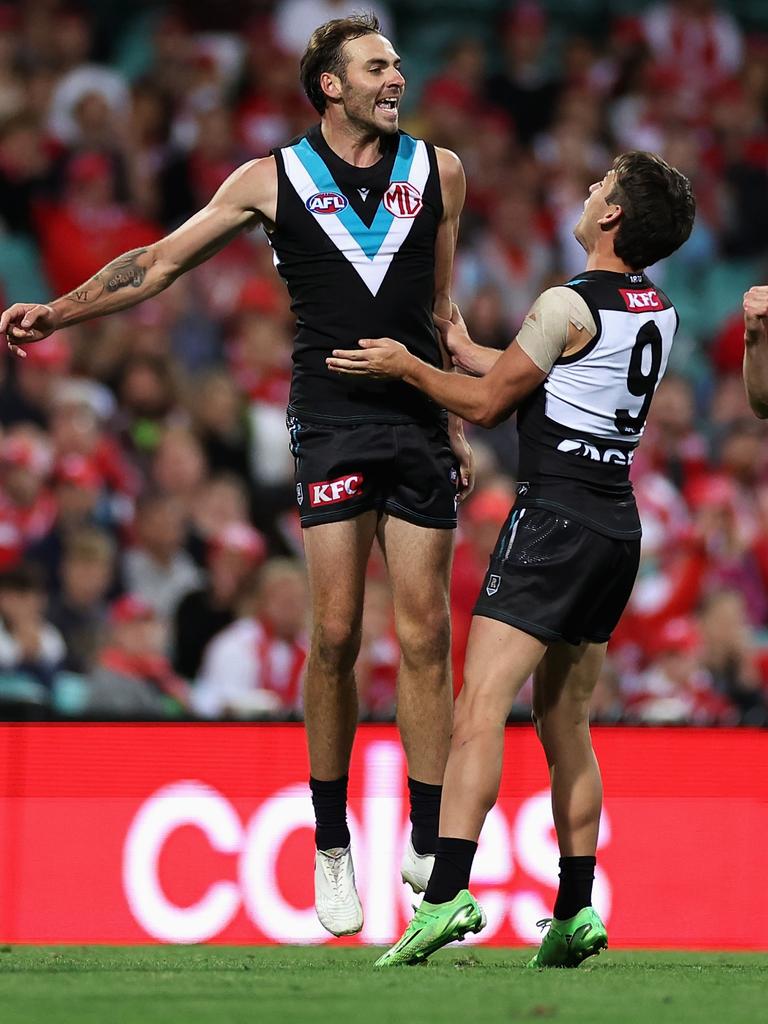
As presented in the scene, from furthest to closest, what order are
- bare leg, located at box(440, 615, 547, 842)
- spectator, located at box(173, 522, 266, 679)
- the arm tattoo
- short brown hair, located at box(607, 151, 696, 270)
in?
spectator, located at box(173, 522, 266, 679), the arm tattoo, short brown hair, located at box(607, 151, 696, 270), bare leg, located at box(440, 615, 547, 842)

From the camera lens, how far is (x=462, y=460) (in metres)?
6.45

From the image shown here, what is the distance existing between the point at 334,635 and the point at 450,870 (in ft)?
3.19

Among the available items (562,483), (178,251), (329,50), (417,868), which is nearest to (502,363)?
(562,483)

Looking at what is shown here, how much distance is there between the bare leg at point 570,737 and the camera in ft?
19.6

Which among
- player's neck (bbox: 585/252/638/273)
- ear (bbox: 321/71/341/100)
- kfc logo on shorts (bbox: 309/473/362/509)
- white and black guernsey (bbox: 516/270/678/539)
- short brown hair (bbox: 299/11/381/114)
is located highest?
short brown hair (bbox: 299/11/381/114)

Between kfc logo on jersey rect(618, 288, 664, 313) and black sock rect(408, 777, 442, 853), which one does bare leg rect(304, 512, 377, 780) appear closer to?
black sock rect(408, 777, 442, 853)

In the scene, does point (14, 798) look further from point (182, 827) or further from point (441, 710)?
point (441, 710)

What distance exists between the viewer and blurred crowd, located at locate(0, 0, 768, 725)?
10008 mm

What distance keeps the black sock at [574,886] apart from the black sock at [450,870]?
1.59 feet

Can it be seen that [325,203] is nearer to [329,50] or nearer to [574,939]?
[329,50]

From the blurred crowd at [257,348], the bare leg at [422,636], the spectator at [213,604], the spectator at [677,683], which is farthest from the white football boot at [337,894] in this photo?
the spectator at [213,604]

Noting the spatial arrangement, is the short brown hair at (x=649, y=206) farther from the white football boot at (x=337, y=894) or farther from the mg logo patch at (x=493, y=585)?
the white football boot at (x=337, y=894)

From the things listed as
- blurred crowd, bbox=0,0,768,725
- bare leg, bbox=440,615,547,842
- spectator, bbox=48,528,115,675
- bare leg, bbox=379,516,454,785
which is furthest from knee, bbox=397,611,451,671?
spectator, bbox=48,528,115,675

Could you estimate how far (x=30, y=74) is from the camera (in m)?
13.1
